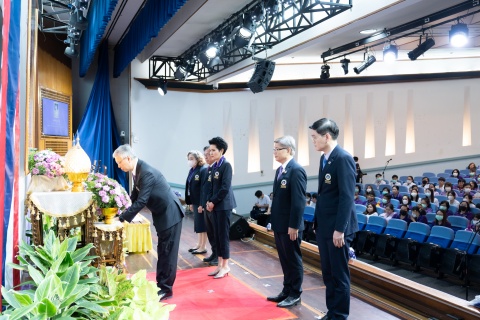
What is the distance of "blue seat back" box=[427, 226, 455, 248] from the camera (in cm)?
564

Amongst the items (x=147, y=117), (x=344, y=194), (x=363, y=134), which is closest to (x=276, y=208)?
(x=344, y=194)

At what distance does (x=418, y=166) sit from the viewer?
43.9 ft

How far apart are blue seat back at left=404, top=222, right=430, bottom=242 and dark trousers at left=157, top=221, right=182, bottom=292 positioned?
12.5 ft

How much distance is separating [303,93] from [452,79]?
4.87 meters

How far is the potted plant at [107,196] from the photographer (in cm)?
298

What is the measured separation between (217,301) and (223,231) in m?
0.76

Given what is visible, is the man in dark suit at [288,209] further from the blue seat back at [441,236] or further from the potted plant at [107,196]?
the blue seat back at [441,236]

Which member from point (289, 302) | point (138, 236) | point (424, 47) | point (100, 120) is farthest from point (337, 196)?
point (100, 120)

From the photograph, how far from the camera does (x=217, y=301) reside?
12.0 ft

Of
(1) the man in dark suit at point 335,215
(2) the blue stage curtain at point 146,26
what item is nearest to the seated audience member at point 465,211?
(1) the man in dark suit at point 335,215

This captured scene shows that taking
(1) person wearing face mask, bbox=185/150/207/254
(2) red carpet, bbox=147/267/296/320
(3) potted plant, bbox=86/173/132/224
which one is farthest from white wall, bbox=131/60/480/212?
(3) potted plant, bbox=86/173/132/224

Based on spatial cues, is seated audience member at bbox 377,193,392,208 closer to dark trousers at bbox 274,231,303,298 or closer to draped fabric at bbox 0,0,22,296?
dark trousers at bbox 274,231,303,298

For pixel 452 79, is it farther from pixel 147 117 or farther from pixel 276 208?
pixel 276 208

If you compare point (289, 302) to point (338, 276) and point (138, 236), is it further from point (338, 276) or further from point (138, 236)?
point (138, 236)
